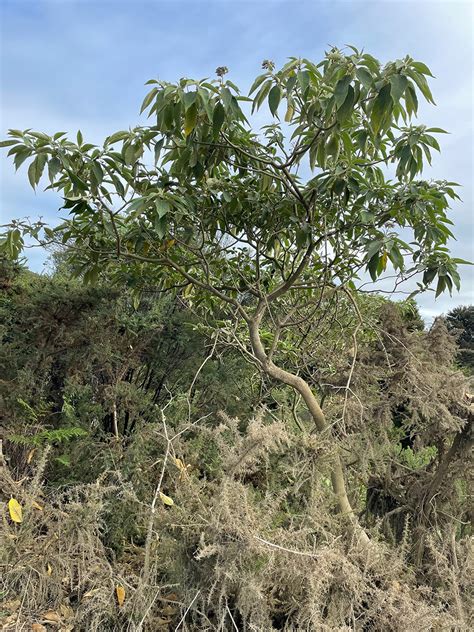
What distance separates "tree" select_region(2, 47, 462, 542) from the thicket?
0.24 meters

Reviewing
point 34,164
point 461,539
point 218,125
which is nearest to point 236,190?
point 218,125

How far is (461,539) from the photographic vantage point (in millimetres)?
2309

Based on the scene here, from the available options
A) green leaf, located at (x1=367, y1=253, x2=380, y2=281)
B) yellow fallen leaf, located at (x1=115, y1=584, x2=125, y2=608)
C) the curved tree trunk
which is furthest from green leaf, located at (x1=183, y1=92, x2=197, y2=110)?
yellow fallen leaf, located at (x1=115, y1=584, x2=125, y2=608)

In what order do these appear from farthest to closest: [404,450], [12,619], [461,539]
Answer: [404,450] < [461,539] < [12,619]

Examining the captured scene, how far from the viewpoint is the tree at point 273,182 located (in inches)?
70.0

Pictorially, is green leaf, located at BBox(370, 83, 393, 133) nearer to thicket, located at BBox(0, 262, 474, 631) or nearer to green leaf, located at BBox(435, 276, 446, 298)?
green leaf, located at BBox(435, 276, 446, 298)

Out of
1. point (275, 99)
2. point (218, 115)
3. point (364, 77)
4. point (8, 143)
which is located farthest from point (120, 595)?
point (364, 77)

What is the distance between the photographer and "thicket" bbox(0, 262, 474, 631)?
182 centimetres

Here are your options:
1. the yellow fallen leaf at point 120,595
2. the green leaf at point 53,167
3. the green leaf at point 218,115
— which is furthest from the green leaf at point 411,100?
the yellow fallen leaf at point 120,595

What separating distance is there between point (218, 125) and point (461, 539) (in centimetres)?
224

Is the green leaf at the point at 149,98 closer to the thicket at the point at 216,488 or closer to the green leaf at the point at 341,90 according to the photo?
the green leaf at the point at 341,90

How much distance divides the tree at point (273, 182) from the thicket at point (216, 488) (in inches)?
9.6

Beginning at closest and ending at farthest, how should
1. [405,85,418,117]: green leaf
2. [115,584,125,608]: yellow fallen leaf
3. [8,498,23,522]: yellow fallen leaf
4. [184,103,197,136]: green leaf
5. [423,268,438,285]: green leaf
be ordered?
[405,85,418,117]: green leaf
[184,103,197,136]: green leaf
[115,584,125,608]: yellow fallen leaf
[8,498,23,522]: yellow fallen leaf
[423,268,438,285]: green leaf

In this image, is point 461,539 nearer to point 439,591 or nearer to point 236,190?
point 439,591
